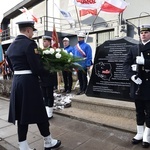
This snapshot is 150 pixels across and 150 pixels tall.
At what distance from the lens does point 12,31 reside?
20797 millimetres

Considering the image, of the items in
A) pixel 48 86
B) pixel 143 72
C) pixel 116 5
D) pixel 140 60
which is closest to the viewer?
pixel 140 60

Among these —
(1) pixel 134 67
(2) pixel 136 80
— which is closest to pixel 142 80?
(2) pixel 136 80

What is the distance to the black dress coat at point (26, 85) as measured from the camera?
2.83 meters

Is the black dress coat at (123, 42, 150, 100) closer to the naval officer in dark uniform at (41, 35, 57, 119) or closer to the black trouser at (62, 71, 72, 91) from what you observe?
the naval officer in dark uniform at (41, 35, 57, 119)

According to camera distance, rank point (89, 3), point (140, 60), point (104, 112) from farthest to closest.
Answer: point (89, 3) < point (104, 112) < point (140, 60)

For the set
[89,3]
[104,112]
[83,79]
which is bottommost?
[104,112]

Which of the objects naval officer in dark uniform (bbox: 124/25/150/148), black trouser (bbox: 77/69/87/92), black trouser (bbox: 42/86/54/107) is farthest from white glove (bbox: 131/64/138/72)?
black trouser (bbox: 77/69/87/92)

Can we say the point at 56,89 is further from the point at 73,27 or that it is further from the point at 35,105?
the point at 73,27

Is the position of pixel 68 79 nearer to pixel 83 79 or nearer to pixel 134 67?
pixel 83 79

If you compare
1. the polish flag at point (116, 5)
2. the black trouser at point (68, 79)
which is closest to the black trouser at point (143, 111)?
the black trouser at point (68, 79)

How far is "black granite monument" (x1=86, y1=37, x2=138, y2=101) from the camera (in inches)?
183

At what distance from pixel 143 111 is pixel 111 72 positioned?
5.42 ft

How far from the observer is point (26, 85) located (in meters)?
2.92

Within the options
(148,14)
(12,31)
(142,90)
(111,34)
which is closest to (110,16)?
(111,34)
